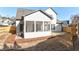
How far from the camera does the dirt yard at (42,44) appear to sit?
2906mm

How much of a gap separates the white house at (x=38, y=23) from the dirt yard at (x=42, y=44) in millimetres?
76

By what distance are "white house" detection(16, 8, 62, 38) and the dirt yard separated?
8 cm

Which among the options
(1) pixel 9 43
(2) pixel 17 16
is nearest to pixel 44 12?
(2) pixel 17 16

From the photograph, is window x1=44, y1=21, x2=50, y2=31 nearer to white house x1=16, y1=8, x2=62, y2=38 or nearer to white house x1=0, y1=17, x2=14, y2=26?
→ white house x1=16, y1=8, x2=62, y2=38

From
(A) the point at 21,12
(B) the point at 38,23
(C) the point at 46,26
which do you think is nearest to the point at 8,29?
(A) the point at 21,12

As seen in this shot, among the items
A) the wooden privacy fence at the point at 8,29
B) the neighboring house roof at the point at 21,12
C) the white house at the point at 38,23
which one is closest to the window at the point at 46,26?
the white house at the point at 38,23

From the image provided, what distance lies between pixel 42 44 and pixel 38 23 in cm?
32

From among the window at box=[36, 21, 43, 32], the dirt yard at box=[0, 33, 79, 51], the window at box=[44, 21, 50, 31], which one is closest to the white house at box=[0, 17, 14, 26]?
the dirt yard at box=[0, 33, 79, 51]

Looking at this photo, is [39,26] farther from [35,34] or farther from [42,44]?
[42,44]

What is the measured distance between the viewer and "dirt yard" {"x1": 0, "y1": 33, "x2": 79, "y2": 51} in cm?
291

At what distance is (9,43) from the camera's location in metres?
2.90

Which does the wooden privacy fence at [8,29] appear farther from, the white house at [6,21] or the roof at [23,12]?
the roof at [23,12]
